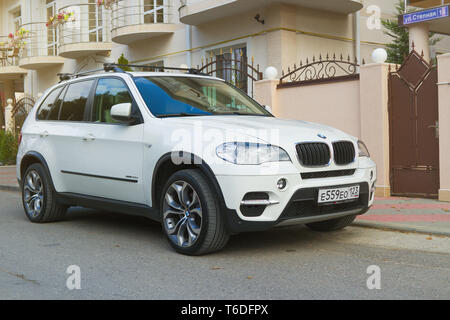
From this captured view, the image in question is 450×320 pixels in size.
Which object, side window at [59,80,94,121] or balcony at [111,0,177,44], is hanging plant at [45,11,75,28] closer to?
balcony at [111,0,177,44]

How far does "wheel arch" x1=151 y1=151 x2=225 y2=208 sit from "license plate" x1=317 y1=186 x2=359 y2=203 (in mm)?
957

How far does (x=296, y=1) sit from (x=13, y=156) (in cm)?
1181

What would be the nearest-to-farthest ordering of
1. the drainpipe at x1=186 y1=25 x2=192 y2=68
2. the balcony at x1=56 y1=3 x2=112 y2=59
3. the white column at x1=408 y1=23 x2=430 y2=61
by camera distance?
the white column at x1=408 y1=23 x2=430 y2=61 → the drainpipe at x1=186 y1=25 x2=192 y2=68 → the balcony at x1=56 y1=3 x2=112 y2=59

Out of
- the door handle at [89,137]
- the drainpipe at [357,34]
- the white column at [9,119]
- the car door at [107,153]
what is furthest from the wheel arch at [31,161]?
the white column at [9,119]

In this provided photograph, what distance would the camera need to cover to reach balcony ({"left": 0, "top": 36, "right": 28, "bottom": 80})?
2758 cm

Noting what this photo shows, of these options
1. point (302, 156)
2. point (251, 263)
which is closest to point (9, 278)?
point (251, 263)

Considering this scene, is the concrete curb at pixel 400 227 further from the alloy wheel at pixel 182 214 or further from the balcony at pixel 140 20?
the balcony at pixel 140 20

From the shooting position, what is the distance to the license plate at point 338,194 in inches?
213

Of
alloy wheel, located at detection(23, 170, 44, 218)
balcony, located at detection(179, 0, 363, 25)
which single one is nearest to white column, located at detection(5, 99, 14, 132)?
balcony, located at detection(179, 0, 363, 25)

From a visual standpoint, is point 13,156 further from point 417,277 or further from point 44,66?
point 417,277

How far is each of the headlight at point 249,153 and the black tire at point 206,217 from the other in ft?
1.08

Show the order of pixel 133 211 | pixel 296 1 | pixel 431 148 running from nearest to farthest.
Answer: pixel 133 211
pixel 431 148
pixel 296 1

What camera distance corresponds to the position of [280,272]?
4934 mm

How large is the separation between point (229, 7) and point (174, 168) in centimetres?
1015
